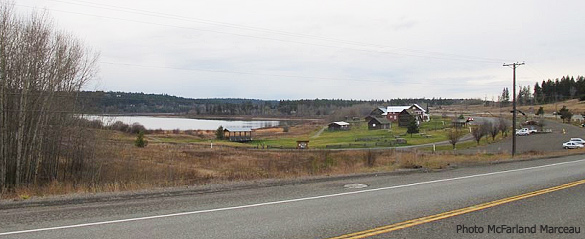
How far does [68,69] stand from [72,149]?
13.0 ft

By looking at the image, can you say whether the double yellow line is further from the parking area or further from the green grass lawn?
the green grass lawn

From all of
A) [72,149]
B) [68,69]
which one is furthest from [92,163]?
[68,69]

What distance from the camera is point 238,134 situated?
95375 mm

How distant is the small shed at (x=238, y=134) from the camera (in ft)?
306

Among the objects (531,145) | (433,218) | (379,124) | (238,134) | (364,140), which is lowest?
(364,140)

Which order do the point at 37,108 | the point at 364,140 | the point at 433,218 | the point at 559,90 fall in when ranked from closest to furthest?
1. the point at 433,218
2. the point at 37,108
3. the point at 364,140
4. the point at 559,90

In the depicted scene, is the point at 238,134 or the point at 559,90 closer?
the point at 238,134

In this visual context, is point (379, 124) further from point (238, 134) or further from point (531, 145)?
point (531, 145)

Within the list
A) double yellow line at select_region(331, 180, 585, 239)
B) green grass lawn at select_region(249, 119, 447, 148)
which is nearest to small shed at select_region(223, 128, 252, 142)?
green grass lawn at select_region(249, 119, 447, 148)

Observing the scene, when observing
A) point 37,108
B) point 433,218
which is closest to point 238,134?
point 37,108

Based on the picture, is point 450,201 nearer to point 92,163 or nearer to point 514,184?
point 514,184

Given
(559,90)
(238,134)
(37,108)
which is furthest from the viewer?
(559,90)

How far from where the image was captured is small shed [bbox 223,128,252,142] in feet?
306

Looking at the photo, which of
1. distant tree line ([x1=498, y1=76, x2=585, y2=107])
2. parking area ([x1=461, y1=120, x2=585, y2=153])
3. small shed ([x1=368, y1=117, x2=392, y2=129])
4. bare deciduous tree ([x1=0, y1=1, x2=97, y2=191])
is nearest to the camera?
bare deciduous tree ([x1=0, y1=1, x2=97, y2=191])
